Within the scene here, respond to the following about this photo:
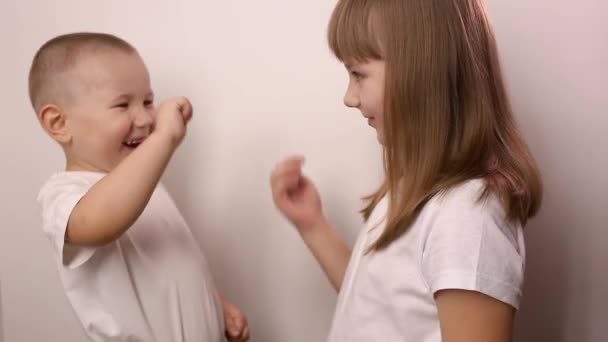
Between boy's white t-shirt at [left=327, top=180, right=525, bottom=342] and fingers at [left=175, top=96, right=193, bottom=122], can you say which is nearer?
boy's white t-shirt at [left=327, top=180, right=525, bottom=342]

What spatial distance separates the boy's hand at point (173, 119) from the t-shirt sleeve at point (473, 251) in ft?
1.00

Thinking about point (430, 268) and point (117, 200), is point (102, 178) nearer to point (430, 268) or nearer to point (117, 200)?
point (117, 200)

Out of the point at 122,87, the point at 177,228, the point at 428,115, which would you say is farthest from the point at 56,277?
the point at 428,115

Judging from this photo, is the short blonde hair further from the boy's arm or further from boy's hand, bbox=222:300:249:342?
boy's hand, bbox=222:300:249:342

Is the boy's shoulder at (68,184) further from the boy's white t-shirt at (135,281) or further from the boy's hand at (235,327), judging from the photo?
the boy's hand at (235,327)

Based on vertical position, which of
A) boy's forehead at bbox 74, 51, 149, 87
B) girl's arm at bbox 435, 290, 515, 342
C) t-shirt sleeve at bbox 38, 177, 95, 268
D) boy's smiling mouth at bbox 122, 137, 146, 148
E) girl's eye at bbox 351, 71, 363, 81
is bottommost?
girl's arm at bbox 435, 290, 515, 342

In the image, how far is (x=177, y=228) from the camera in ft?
2.75

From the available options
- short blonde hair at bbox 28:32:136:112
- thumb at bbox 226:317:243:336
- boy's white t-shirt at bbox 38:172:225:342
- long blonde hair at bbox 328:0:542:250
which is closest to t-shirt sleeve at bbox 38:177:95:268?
boy's white t-shirt at bbox 38:172:225:342

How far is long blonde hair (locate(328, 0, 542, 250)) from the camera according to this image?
63cm

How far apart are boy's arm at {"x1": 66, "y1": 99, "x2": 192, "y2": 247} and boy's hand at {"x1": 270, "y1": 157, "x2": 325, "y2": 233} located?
21 cm

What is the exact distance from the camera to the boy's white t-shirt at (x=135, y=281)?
2.38 feet

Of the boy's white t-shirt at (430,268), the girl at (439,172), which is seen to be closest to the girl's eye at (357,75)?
the girl at (439,172)

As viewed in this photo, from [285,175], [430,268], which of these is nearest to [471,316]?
[430,268]

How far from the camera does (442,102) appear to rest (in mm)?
630
